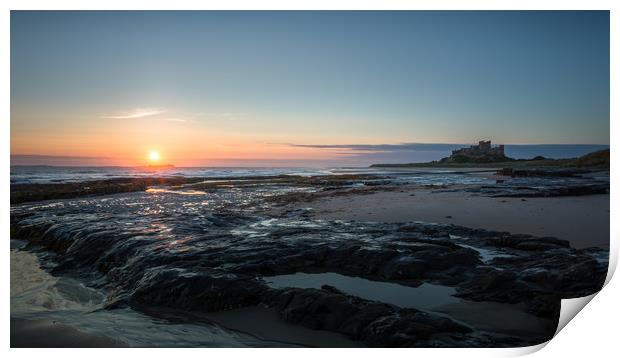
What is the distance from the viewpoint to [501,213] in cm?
839

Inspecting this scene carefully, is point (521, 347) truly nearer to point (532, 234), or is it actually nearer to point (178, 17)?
point (532, 234)

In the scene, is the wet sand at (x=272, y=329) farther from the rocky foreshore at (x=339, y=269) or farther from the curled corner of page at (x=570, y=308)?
the curled corner of page at (x=570, y=308)

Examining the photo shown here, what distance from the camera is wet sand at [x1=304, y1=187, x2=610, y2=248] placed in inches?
257

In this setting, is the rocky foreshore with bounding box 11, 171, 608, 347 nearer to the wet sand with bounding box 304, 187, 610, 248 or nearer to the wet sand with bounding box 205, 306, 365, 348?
the wet sand with bounding box 205, 306, 365, 348

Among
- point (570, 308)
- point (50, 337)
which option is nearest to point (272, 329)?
point (50, 337)

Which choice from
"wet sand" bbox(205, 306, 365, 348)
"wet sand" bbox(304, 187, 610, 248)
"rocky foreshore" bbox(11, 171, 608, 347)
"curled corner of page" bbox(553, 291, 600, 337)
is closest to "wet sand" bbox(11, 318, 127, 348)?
"rocky foreshore" bbox(11, 171, 608, 347)

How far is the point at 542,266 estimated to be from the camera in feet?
14.9

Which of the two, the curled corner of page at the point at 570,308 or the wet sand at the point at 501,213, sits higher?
the wet sand at the point at 501,213

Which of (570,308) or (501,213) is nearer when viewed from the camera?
(570,308)

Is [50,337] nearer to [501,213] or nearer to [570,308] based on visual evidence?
[570,308]

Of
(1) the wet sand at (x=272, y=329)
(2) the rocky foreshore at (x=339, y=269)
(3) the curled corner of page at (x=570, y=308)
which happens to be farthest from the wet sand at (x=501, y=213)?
(1) the wet sand at (x=272, y=329)

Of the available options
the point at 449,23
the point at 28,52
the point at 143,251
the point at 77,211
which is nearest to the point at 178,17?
the point at 28,52

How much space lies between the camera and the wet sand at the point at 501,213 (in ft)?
21.4
